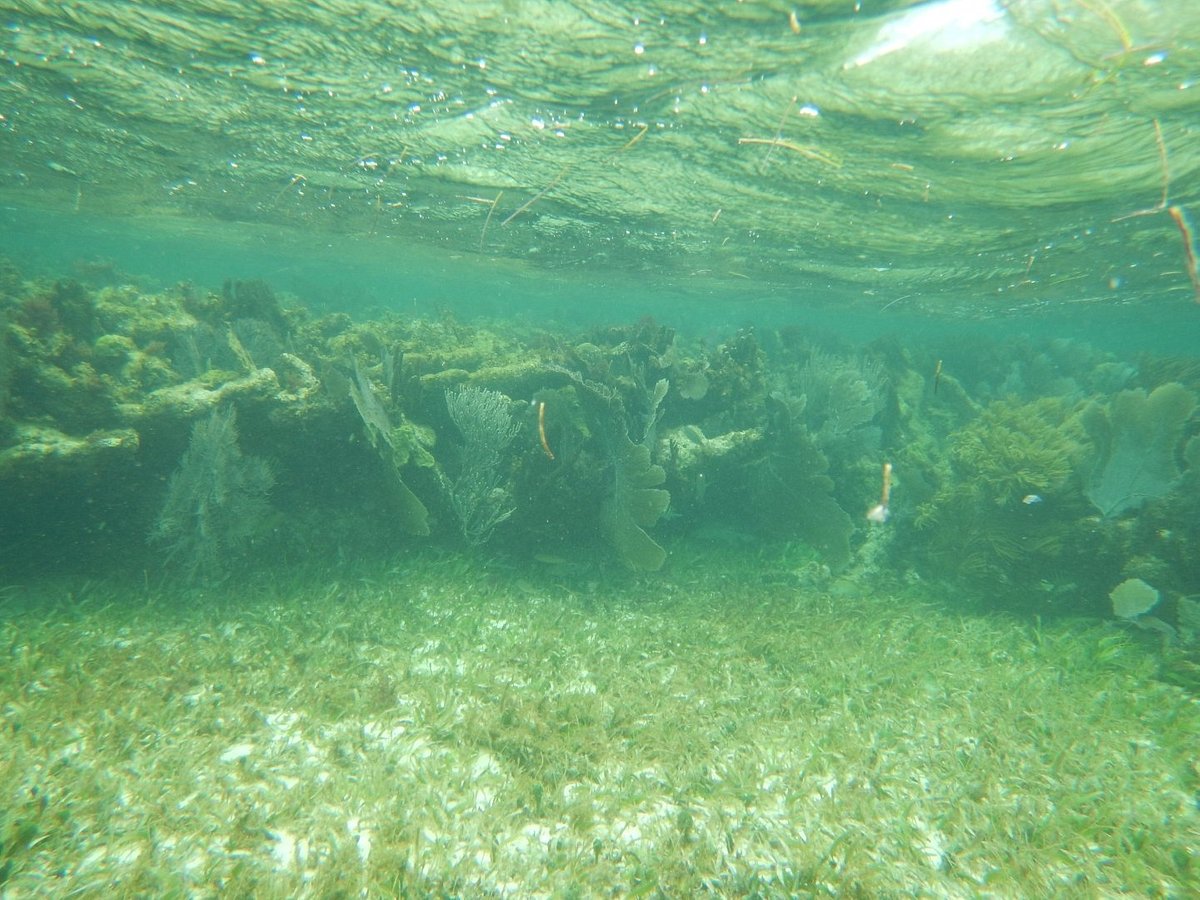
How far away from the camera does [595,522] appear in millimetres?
9508

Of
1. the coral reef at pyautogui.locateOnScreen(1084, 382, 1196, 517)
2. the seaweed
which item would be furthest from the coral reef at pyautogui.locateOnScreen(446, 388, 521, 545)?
the coral reef at pyautogui.locateOnScreen(1084, 382, 1196, 517)

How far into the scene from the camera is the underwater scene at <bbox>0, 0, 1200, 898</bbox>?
4.05 meters

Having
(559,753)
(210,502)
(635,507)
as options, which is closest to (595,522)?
(635,507)

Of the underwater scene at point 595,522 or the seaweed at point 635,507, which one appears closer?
the underwater scene at point 595,522

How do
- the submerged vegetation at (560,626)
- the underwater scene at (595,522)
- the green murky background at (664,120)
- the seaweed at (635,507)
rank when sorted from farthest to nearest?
1. the seaweed at (635,507)
2. the green murky background at (664,120)
3. the underwater scene at (595,522)
4. the submerged vegetation at (560,626)

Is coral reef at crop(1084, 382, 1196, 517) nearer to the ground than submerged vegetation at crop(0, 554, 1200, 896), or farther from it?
farther from it

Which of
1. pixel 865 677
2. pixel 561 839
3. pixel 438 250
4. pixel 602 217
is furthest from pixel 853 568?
pixel 438 250

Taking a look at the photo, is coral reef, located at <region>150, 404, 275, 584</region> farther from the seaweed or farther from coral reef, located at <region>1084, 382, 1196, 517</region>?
coral reef, located at <region>1084, 382, 1196, 517</region>

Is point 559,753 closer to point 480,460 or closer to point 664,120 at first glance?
point 480,460

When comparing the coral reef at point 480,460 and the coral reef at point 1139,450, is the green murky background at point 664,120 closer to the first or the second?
the coral reef at point 1139,450

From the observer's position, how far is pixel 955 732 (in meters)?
5.42

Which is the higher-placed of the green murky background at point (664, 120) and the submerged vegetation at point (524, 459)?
the green murky background at point (664, 120)

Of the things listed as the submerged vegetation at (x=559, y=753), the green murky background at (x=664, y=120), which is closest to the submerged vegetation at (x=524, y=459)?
the submerged vegetation at (x=559, y=753)

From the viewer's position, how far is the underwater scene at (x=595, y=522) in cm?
405
